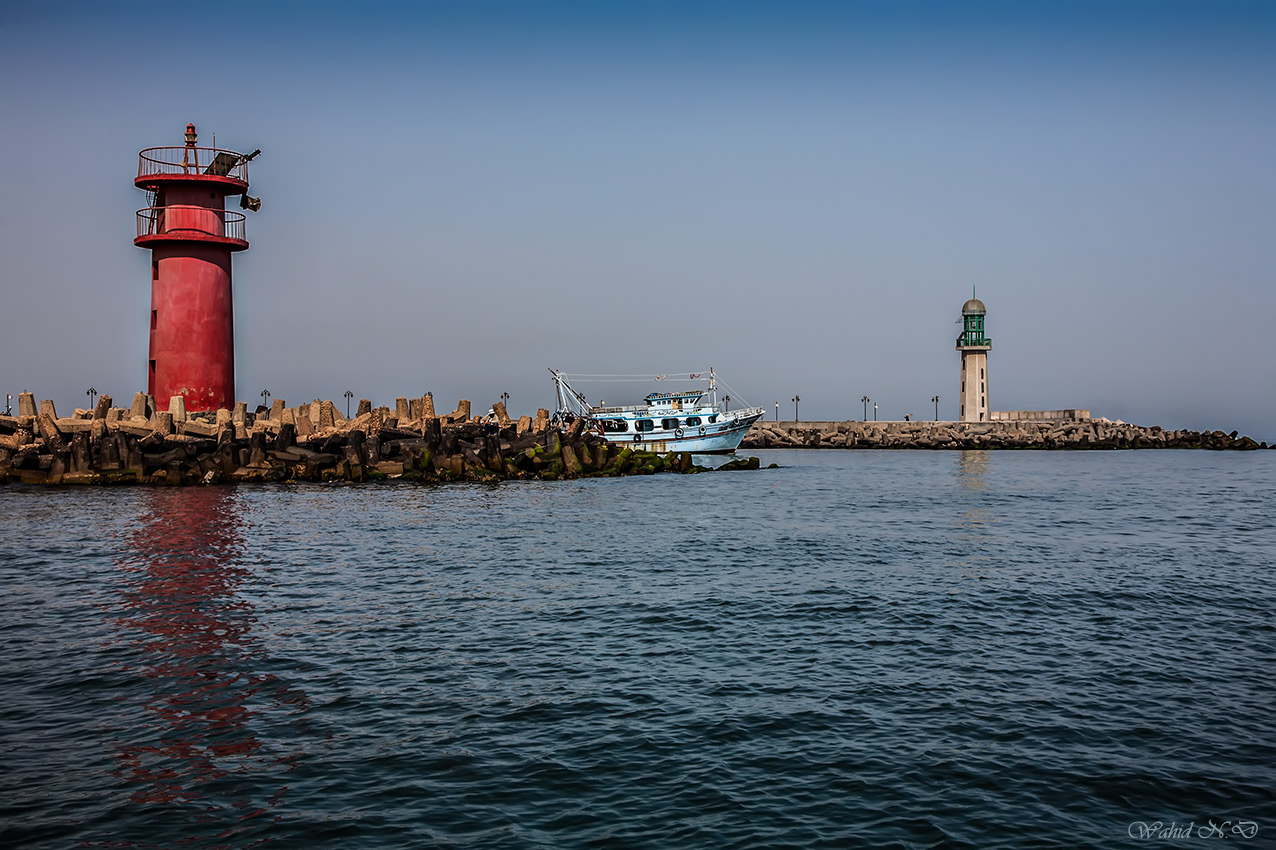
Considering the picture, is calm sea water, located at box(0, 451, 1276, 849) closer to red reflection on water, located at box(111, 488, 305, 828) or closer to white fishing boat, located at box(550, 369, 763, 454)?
red reflection on water, located at box(111, 488, 305, 828)

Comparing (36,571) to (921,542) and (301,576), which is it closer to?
Answer: (301,576)

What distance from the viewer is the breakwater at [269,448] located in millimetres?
39188

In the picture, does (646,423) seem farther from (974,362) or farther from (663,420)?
(974,362)

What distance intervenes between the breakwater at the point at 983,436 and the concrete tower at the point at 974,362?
9.26ft

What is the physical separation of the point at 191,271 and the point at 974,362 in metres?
82.8

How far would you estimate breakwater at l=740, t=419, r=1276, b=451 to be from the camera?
97.0 m

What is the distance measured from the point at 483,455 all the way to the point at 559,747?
1467 inches

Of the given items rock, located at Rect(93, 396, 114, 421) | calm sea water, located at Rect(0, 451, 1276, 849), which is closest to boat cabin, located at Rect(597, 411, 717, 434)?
rock, located at Rect(93, 396, 114, 421)

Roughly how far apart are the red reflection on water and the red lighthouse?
2158 centimetres

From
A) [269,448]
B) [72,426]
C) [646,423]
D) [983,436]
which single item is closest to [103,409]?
[72,426]

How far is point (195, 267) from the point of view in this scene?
39.8m

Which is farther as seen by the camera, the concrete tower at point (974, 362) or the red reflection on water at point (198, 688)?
the concrete tower at point (974, 362)

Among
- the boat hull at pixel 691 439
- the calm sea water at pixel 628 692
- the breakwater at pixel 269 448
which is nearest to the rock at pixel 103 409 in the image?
the breakwater at pixel 269 448

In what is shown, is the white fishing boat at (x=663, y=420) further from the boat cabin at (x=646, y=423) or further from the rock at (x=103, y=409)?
the rock at (x=103, y=409)
